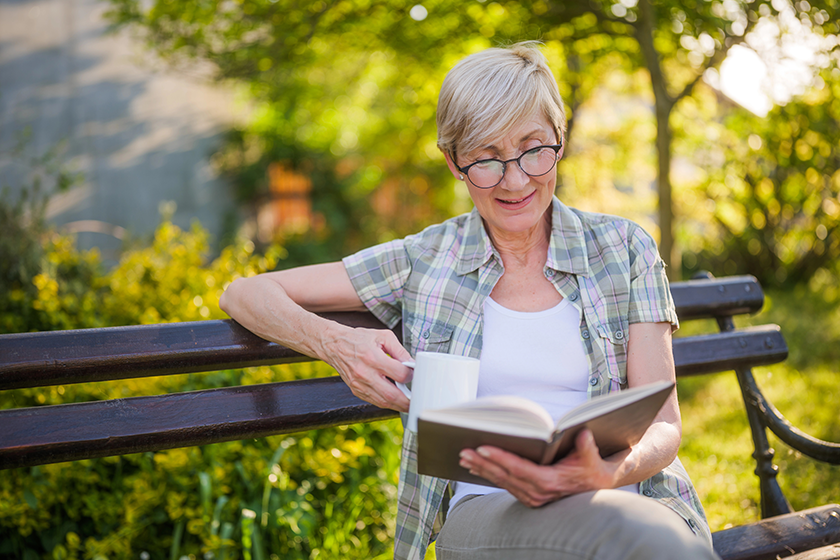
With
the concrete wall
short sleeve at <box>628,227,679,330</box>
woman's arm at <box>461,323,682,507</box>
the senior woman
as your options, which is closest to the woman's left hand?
woman's arm at <box>461,323,682,507</box>

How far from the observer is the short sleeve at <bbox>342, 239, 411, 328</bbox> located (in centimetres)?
185

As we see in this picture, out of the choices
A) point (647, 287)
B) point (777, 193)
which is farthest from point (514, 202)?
point (777, 193)

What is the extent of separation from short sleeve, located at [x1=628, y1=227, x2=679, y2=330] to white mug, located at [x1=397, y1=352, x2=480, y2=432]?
23.3 inches

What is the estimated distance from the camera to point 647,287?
1725 mm

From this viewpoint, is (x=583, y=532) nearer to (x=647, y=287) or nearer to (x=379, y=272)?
(x=647, y=287)

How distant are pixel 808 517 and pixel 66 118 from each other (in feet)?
28.9

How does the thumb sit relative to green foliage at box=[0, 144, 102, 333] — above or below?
above

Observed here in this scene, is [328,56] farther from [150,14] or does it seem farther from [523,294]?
[523,294]

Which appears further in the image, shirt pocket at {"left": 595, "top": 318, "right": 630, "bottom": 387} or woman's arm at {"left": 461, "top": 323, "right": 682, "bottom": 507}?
shirt pocket at {"left": 595, "top": 318, "right": 630, "bottom": 387}

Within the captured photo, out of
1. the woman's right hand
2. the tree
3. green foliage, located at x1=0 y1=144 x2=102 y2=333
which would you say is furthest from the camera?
the tree

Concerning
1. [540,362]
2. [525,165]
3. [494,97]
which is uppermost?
[494,97]

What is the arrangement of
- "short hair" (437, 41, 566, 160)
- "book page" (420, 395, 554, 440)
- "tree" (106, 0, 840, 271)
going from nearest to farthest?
"book page" (420, 395, 554, 440) → "short hair" (437, 41, 566, 160) → "tree" (106, 0, 840, 271)

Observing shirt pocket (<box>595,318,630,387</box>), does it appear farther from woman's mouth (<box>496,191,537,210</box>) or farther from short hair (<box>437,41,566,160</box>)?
short hair (<box>437,41,566,160</box>)

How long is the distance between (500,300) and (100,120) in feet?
27.4
